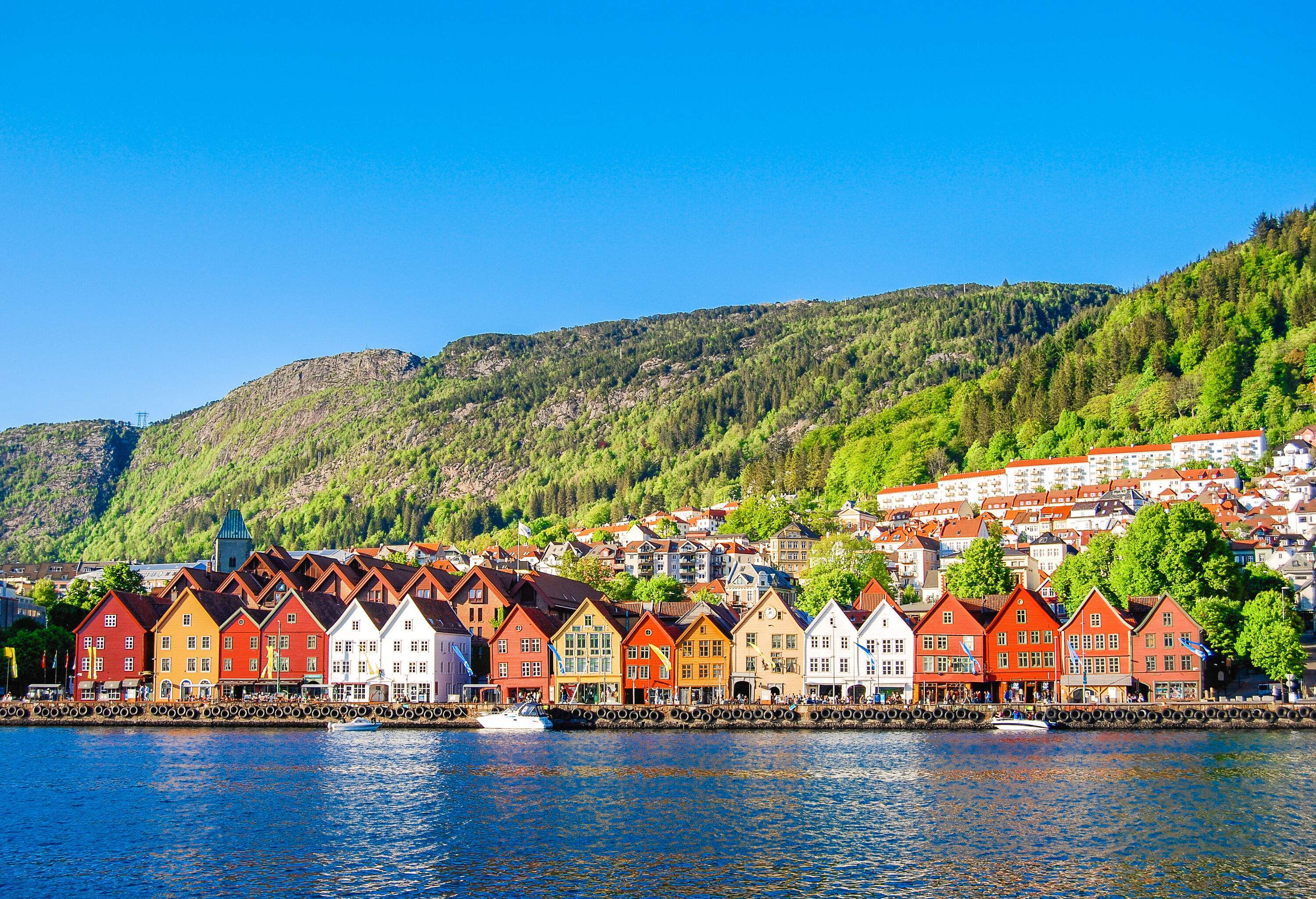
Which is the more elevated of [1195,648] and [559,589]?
[559,589]

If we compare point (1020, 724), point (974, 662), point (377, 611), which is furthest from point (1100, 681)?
point (377, 611)

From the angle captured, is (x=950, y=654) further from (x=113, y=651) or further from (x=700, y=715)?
(x=113, y=651)

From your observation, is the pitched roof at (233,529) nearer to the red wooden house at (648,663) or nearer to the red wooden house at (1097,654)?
the red wooden house at (648,663)

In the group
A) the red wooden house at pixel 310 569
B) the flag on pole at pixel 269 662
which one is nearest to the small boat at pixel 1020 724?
the flag on pole at pixel 269 662

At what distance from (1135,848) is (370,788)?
115 feet

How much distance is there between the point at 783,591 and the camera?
5950 inches

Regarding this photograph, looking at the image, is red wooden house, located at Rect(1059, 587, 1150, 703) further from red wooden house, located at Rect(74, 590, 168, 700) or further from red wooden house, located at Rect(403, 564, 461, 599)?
red wooden house, located at Rect(74, 590, 168, 700)

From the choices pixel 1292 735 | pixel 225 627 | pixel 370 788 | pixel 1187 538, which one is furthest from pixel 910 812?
pixel 225 627

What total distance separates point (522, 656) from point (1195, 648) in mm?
53231

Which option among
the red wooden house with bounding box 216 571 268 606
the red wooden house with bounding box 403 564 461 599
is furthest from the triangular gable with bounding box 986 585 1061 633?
the red wooden house with bounding box 216 571 268 606

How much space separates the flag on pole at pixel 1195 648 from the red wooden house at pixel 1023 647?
30.3 feet

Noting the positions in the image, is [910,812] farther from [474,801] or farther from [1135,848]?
[474,801]

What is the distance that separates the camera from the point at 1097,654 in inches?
4289

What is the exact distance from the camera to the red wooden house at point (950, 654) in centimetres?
11081
